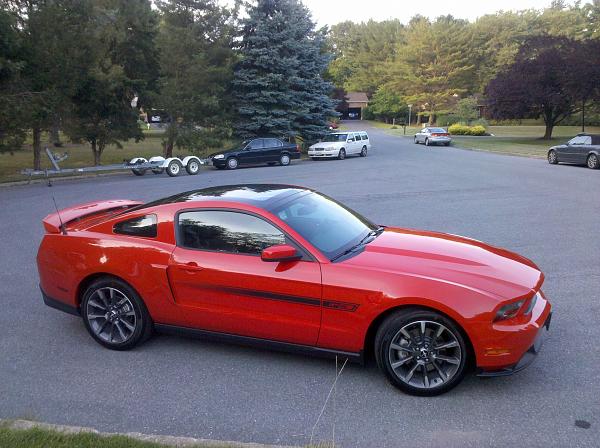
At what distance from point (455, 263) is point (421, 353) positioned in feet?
2.51

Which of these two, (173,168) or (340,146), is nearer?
(173,168)

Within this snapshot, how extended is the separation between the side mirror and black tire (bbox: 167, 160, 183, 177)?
17697 mm

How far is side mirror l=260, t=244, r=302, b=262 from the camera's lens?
380cm

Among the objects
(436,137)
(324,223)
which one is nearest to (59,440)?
(324,223)

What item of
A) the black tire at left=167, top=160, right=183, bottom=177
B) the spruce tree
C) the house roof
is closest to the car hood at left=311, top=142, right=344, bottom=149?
the spruce tree

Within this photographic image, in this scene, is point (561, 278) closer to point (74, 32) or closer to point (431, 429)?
point (431, 429)

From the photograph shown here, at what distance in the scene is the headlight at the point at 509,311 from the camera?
3.47 metres

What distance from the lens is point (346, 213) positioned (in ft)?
16.2

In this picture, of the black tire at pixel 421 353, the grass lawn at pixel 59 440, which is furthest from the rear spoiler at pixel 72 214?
the black tire at pixel 421 353

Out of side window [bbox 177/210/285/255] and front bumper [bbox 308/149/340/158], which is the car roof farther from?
front bumper [bbox 308/149/340/158]

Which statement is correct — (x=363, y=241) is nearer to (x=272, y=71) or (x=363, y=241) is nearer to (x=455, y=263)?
(x=455, y=263)

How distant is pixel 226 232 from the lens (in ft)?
13.9

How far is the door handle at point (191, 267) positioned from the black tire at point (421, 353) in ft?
5.11

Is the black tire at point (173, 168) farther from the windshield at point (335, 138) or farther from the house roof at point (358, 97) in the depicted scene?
the house roof at point (358, 97)
